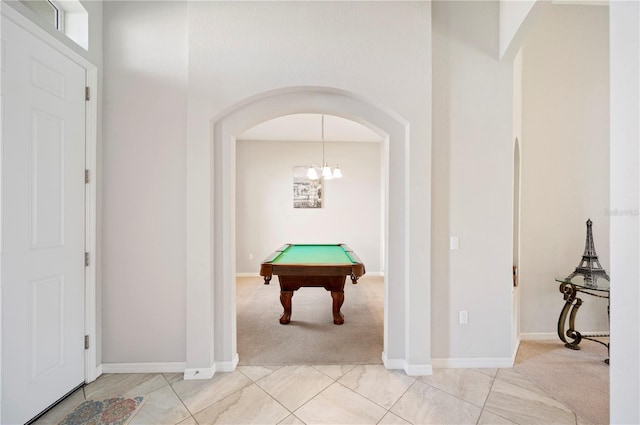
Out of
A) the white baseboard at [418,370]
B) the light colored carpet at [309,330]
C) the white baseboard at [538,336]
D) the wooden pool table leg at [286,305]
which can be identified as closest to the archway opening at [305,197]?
the light colored carpet at [309,330]

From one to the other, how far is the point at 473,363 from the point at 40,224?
11.7ft

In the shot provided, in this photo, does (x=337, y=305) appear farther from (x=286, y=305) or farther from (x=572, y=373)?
(x=572, y=373)

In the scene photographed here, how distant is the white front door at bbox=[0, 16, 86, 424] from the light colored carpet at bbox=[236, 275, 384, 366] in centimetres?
141

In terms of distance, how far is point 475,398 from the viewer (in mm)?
2193

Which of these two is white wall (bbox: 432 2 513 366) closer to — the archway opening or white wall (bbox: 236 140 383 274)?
the archway opening

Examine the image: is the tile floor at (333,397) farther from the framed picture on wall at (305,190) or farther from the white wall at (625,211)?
the framed picture on wall at (305,190)

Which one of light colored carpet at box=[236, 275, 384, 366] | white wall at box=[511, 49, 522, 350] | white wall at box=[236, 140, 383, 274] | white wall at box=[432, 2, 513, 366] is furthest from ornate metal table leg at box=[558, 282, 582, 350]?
white wall at box=[236, 140, 383, 274]

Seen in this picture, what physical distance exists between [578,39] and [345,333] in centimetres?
417

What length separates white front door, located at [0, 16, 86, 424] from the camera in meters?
1.79

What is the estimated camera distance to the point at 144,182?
254 cm

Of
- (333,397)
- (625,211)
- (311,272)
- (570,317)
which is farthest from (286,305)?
(625,211)

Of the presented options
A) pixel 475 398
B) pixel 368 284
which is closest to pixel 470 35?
pixel 475 398

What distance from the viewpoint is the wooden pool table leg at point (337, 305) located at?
3625 mm

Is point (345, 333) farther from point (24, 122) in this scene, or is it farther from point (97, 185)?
point (24, 122)
